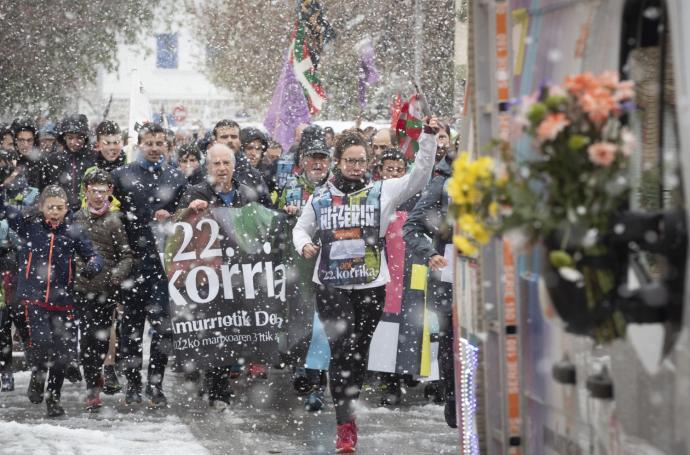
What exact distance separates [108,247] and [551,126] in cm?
770

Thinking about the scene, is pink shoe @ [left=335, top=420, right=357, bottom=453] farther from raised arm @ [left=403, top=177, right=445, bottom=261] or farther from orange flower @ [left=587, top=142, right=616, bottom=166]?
orange flower @ [left=587, top=142, right=616, bottom=166]

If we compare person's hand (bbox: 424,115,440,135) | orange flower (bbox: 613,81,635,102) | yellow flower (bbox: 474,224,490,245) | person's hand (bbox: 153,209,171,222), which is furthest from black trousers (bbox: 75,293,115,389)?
orange flower (bbox: 613,81,635,102)

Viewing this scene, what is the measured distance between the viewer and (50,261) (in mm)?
10500

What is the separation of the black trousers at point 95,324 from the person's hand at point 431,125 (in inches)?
143

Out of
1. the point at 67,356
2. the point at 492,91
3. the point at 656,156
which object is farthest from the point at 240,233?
the point at 656,156

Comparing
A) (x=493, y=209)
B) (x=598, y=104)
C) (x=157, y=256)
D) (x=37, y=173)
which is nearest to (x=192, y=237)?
(x=157, y=256)

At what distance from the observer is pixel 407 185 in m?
8.88

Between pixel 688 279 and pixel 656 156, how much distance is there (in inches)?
27.7

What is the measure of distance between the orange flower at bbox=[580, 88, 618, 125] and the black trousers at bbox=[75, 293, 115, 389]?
7.54 metres

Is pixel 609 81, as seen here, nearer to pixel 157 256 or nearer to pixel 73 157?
pixel 157 256

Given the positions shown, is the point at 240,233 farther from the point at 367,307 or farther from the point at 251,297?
the point at 367,307

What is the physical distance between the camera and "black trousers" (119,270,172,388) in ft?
36.7

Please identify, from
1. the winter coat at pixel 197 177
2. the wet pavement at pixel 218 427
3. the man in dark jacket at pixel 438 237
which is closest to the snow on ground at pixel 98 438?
the wet pavement at pixel 218 427

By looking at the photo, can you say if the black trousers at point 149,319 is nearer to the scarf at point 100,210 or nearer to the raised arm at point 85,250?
the scarf at point 100,210
